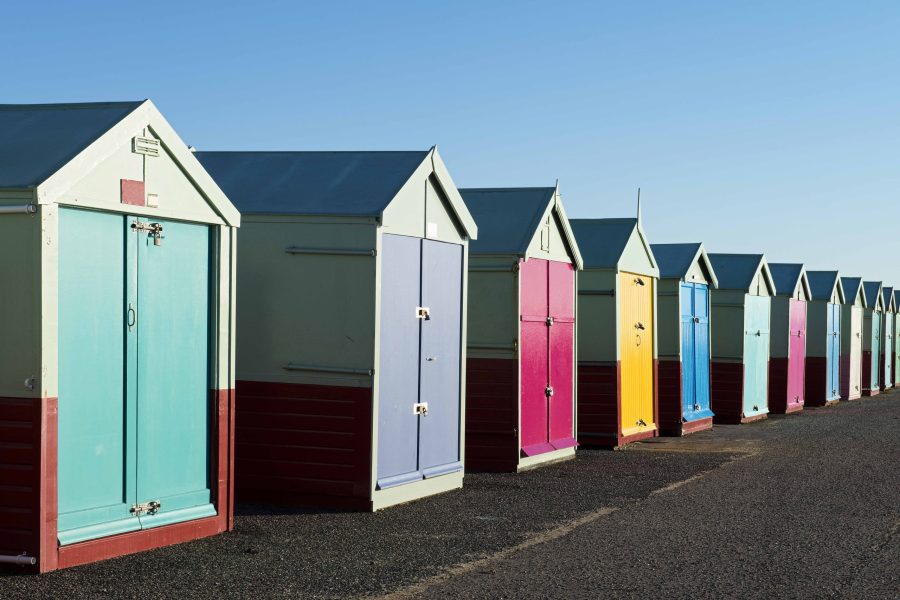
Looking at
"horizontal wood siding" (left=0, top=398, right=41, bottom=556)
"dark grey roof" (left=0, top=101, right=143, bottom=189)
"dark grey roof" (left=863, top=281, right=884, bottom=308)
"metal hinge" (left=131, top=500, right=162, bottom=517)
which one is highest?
"dark grey roof" (left=0, top=101, right=143, bottom=189)

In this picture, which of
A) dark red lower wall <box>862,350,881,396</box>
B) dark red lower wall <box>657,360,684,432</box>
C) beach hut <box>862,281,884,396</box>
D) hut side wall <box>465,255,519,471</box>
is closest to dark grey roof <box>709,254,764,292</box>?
dark red lower wall <box>657,360,684,432</box>

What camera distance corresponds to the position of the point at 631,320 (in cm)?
1920

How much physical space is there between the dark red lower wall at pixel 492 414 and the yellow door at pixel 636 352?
4173mm

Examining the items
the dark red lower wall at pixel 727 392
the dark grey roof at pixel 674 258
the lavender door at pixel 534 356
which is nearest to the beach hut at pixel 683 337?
the dark grey roof at pixel 674 258

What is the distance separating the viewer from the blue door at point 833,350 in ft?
107

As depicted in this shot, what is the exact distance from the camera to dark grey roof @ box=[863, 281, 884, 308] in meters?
39.5

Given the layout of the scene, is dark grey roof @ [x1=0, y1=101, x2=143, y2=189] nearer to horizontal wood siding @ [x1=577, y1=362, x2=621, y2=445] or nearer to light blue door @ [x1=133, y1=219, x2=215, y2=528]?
light blue door @ [x1=133, y1=219, x2=215, y2=528]

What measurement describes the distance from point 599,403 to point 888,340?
28188mm

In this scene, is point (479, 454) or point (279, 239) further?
point (479, 454)

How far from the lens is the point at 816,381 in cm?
3275

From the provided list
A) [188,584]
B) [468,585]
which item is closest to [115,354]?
[188,584]

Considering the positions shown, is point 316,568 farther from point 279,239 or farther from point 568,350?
point 568,350

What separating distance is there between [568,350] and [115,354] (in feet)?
29.1

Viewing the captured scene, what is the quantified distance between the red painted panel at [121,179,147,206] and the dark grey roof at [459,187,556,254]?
688cm
